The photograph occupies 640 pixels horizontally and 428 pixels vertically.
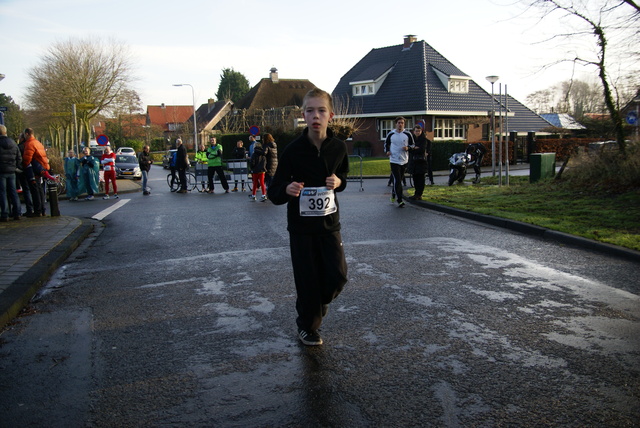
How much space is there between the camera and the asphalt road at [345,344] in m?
3.28

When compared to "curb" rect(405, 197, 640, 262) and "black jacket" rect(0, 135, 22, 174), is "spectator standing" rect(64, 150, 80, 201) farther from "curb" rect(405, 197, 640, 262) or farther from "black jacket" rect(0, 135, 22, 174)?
"curb" rect(405, 197, 640, 262)

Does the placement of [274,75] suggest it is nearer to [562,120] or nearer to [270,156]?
[562,120]

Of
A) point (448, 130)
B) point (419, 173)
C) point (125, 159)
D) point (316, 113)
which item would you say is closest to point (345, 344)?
point (316, 113)

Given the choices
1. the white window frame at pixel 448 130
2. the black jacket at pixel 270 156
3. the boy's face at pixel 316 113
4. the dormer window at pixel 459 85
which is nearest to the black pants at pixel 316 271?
the boy's face at pixel 316 113

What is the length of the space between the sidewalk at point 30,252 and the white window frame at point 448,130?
115 ft

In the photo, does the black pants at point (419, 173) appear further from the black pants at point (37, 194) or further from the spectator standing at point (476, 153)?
the black pants at point (37, 194)

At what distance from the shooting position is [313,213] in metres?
4.23

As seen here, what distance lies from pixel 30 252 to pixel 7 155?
462 cm

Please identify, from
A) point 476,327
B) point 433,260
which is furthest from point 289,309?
point 433,260

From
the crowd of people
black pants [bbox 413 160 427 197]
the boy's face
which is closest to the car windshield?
the crowd of people

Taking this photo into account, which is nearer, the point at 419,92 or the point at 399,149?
the point at 399,149

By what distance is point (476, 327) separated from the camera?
15.3 ft

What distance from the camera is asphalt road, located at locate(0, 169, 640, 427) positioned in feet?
10.8

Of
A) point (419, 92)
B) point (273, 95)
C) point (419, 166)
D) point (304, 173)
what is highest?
point (273, 95)
